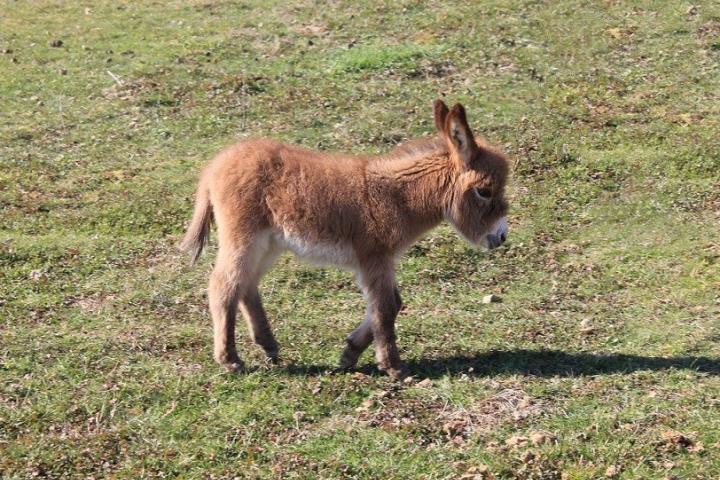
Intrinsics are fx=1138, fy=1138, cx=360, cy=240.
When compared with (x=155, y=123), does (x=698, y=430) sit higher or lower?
lower

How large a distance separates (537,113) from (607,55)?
1843mm

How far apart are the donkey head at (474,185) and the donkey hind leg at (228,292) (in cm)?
146

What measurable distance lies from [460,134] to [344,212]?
942mm

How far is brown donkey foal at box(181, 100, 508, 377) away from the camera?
7523 mm

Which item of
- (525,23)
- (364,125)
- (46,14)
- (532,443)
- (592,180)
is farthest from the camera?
(46,14)

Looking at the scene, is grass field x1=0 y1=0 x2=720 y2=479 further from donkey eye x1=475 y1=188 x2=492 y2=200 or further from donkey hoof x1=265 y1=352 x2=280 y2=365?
donkey eye x1=475 y1=188 x2=492 y2=200

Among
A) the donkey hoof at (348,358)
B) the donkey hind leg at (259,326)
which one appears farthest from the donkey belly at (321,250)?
the donkey hoof at (348,358)

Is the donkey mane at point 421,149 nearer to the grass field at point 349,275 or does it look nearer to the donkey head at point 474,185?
the donkey head at point 474,185

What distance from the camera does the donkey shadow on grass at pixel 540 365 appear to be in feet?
24.8

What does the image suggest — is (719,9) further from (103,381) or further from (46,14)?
(103,381)

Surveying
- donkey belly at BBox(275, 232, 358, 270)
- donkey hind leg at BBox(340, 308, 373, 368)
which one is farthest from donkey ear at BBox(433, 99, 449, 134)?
donkey hind leg at BBox(340, 308, 373, 368)

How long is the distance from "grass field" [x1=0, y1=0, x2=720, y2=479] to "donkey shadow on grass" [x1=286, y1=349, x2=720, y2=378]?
0.02m

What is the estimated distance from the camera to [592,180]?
11.0m

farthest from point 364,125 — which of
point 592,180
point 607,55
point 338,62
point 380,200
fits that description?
point 380,200
